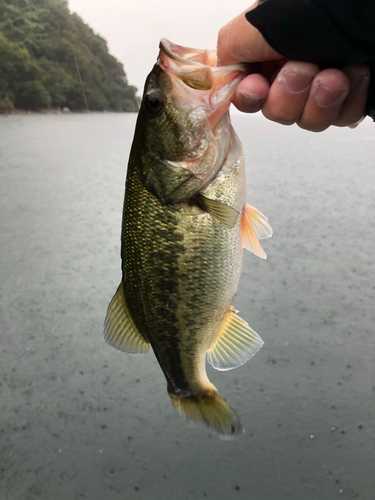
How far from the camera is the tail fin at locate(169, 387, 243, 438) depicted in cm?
70

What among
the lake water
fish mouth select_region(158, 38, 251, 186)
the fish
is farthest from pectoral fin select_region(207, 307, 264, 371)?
the lake water

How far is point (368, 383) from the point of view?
139 centimetres

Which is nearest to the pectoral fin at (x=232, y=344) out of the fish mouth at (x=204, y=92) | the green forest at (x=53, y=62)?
the fish mouth at (x=204, y=92)

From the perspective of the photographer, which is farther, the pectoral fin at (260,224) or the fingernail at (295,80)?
the pectoral fin at (260,224)

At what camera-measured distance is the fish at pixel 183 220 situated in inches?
21.8

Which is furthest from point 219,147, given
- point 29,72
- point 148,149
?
point 29,72

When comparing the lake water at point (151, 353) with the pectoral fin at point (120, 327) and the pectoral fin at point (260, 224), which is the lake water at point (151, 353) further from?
the pectoral fin at point (260, 224)

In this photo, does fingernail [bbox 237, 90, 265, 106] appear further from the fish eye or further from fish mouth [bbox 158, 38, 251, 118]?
the fish eye

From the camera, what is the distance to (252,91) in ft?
1.80

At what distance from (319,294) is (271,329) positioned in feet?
0.91

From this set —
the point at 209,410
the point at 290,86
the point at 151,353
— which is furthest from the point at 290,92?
the point at 151,353

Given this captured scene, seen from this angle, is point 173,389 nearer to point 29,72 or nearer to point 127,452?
point 127,452

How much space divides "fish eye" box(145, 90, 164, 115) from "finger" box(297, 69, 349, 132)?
235 mm

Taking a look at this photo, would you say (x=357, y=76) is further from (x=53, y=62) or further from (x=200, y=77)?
(x=53, y=62)
